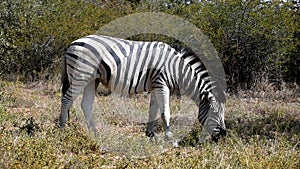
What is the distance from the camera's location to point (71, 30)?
39.9ft

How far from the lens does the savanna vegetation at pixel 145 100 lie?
4145 mm

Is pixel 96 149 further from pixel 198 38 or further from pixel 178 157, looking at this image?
pixel 198 38

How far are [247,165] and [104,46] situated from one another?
312 centimetres

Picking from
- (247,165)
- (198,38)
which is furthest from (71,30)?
(247,165)

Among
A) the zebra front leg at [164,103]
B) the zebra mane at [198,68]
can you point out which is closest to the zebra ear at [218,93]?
the zebra mane at [198,68]

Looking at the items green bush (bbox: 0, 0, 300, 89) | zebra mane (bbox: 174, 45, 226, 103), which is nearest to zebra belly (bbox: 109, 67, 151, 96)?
zebra mane (bbox: 174, 45, 226, 103)

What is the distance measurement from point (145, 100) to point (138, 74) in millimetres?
2982

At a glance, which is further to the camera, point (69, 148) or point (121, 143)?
point (121, 143)

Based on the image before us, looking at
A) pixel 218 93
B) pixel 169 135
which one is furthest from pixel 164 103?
pixel 218 93

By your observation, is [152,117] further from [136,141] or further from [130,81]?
[136,141]

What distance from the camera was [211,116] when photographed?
5750 mm

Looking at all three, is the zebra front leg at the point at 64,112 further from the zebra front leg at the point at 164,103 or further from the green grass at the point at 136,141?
the zebra front leg at the point at 164,103

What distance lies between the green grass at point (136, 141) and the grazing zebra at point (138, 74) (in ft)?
1.46

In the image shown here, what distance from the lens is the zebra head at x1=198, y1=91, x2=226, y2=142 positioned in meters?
5.66
